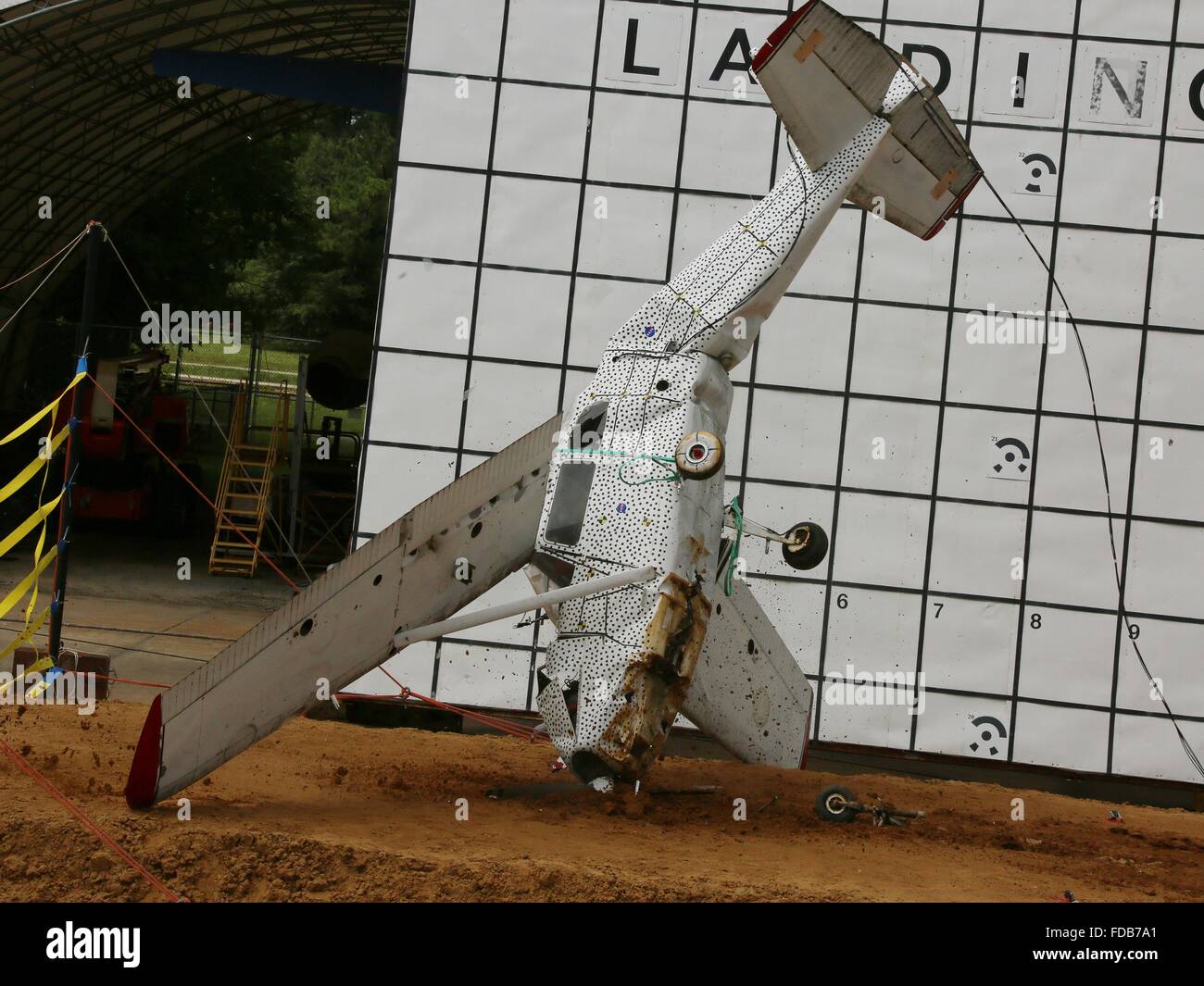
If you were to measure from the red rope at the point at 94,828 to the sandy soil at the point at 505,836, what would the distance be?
44 millimetres

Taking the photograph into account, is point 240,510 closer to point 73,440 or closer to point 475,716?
point 73,440

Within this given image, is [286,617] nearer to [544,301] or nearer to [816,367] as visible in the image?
[544,301]

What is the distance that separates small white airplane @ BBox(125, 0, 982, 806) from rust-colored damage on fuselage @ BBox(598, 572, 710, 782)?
10 millimetres

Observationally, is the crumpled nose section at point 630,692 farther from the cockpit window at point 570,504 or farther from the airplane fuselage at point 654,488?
the cockpit window at point 570,504

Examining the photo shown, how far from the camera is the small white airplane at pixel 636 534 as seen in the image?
609 cm

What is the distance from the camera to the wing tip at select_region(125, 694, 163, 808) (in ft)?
19.2

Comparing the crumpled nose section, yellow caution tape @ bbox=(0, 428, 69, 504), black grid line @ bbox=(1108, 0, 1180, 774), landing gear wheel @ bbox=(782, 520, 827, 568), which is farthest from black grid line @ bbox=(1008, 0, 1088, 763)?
yellow caution tape @ bbox=(0, 428, 69, 504)

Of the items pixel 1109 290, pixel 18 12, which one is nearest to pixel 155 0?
pixel 18 12

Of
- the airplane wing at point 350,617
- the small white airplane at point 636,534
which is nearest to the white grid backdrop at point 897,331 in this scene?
the small white airplane at point 636,534

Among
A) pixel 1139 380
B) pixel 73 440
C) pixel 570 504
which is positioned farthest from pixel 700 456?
pixel 1139 380

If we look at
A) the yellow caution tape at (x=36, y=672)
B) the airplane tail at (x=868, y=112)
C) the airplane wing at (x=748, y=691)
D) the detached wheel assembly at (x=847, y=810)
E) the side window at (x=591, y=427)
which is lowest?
the detached wheel assembly at (x=847, y=810)

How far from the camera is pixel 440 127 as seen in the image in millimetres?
9516

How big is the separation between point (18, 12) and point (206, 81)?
497 cm

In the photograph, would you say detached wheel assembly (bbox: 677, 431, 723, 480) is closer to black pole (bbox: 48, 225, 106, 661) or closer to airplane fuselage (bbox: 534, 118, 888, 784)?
airplane fuselage (bbox: 534, 118, 888, 784)
